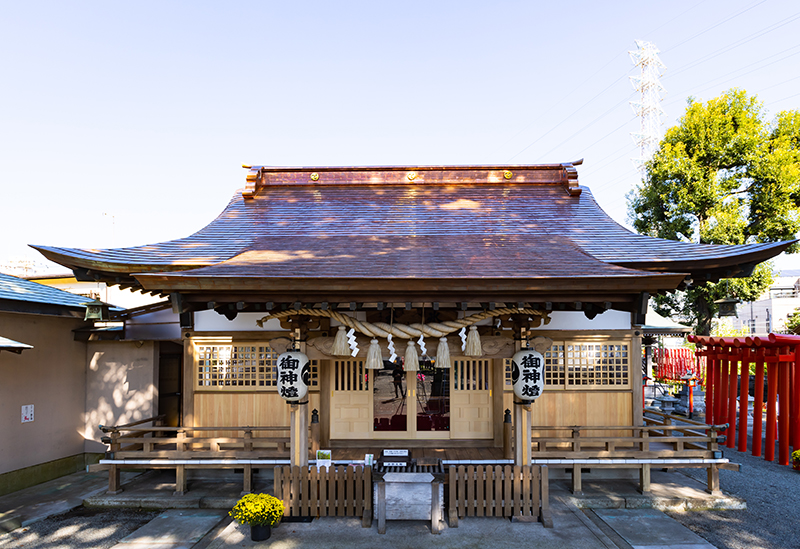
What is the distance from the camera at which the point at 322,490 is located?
6.92 m

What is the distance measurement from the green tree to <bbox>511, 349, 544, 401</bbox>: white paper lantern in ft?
42.3

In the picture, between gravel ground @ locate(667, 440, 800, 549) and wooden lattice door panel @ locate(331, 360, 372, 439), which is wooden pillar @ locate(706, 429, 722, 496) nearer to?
gravel ground @ locate(667, 440, 800, 549)

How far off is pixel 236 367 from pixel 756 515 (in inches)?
375

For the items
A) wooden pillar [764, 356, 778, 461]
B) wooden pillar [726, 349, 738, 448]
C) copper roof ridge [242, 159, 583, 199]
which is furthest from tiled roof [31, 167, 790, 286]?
wooden pillar [726, 349, 738, 448]

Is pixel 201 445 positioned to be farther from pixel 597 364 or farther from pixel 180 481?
pixel 597 364

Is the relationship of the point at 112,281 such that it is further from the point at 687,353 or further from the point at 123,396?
the point at 687,353

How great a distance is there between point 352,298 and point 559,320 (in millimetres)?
4596

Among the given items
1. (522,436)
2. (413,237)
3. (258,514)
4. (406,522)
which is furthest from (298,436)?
(413,237)

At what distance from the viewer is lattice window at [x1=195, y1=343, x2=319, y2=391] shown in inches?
356

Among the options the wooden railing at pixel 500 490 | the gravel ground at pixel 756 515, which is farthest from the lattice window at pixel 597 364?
the wooden railing at pixel 500 490

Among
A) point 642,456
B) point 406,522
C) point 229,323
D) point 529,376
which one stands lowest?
point 406,522

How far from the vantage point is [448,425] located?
30.6 ft

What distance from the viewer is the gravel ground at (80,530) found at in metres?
6.46

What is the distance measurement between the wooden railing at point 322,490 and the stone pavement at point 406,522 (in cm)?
17
